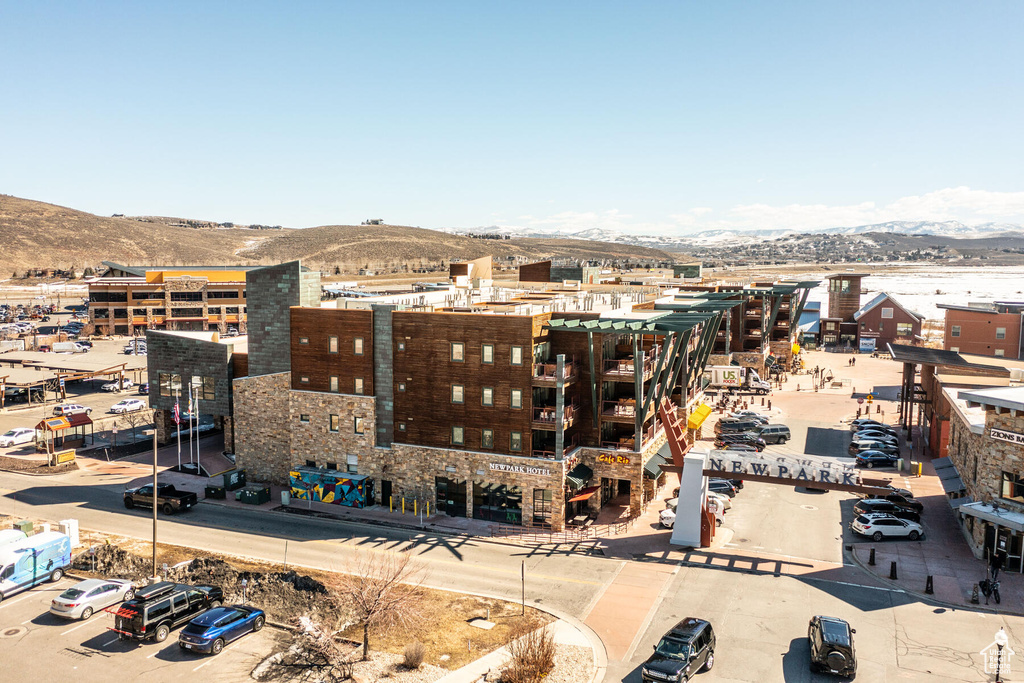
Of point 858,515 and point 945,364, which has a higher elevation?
point 945,364

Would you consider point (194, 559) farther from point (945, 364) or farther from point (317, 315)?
point (945, 364)

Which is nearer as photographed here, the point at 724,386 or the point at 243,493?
the point at 243,493

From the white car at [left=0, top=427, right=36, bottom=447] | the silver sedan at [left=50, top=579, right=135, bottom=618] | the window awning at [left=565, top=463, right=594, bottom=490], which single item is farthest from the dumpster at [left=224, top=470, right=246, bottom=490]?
the white car at [left=0, top=427, right=36, bottom=447]

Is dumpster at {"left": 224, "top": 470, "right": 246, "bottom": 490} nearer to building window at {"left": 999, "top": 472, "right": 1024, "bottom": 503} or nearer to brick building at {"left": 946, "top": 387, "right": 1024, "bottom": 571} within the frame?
brick building at {"left": 946, "top": 387, "right": 1024, "bottom": 571}

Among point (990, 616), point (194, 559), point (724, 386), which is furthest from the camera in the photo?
point (724, 386)

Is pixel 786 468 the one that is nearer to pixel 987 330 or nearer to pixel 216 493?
pixel 216 493

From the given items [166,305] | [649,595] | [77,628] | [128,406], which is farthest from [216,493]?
[166,305]

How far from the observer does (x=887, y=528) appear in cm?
4306

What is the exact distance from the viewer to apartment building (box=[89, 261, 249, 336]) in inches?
5349

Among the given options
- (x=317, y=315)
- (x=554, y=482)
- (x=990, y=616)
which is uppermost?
(x=317, y=315)

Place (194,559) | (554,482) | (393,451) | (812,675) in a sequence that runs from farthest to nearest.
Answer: (393,451) < (554,482) < (194,559) < (812,675)

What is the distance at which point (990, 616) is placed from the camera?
33.3 m

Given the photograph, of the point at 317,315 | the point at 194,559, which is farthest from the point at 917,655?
the point at 317,315

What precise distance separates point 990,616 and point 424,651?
24.9m
